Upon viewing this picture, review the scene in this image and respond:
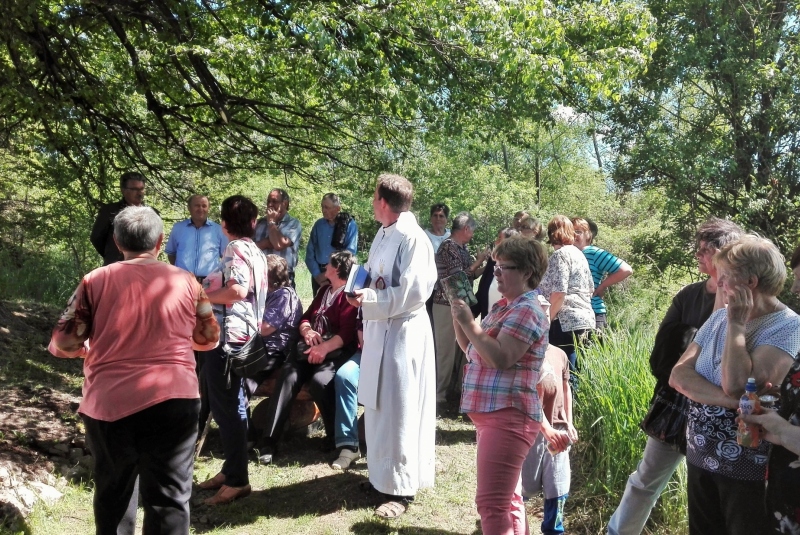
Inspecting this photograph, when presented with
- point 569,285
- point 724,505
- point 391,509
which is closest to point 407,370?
point 391,509

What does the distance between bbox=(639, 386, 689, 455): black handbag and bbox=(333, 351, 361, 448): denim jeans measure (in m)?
2.64

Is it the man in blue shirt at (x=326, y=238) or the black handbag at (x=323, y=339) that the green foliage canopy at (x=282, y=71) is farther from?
the black handbag at (x=323, y=339)

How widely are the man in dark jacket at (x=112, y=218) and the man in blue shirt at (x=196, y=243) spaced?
62 centimetres

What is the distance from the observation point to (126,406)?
338 cm

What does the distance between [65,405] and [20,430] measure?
680mm

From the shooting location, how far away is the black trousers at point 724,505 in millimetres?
2703

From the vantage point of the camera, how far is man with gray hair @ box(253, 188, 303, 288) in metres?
8.16

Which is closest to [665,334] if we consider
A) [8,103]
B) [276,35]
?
[276,35]

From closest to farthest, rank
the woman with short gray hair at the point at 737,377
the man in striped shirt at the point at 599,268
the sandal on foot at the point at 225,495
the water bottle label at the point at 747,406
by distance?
the water bottle label at the point at 747,406
the woman with short gray hair at the point at 737,377
the sandal on foot at the point at 225,495
the man in striped shirt at the point at 599,268

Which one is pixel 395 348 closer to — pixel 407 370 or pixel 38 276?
pixel 407 370

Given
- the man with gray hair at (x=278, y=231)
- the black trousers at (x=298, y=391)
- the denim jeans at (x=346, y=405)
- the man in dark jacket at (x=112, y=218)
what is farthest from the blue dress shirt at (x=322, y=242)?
the denim jeans at (x=346, y=405)

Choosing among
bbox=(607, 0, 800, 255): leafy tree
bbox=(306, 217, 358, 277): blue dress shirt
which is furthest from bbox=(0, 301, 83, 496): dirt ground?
bbox=(607, 0, 800, 255): leafy tree

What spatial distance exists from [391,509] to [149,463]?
1.77m

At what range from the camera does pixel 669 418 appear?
11.6 ft
